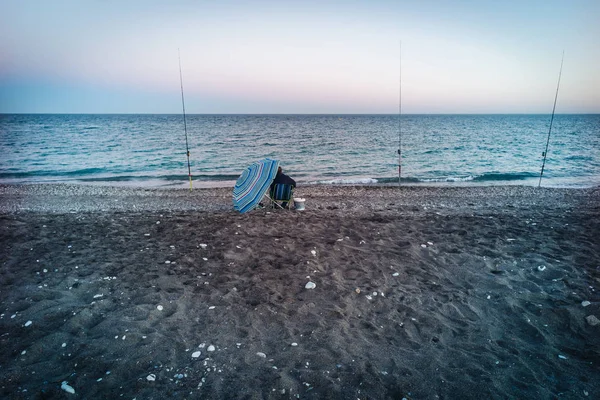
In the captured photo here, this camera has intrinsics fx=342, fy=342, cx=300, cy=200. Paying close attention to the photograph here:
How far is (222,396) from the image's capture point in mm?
3711

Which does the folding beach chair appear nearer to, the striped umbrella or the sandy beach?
the striped umbrella

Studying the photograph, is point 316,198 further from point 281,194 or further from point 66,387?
point 66,387

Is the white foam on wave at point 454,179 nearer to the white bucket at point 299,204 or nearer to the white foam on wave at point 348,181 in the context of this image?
the white foam on wave at point 348,181

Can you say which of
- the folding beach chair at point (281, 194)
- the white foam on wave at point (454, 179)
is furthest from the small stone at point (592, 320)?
the white foam on wave at point (454, 179)

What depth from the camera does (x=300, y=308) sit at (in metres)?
5.36

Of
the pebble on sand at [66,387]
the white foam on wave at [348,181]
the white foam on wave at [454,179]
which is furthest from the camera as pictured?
the white foam on wave at [454,179]

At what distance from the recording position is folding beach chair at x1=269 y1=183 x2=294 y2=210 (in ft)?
35.4

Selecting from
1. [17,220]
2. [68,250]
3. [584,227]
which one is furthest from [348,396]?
[17,220]

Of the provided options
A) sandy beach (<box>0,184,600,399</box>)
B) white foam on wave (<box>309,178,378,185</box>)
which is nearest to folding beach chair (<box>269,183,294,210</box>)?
sandy beach (<box>0,184,600,399</box>)

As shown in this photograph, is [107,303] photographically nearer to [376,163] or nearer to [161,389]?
[161,389]

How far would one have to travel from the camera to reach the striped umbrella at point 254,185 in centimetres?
1022

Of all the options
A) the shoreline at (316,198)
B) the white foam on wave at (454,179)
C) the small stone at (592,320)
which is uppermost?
the small stone at (592,320)

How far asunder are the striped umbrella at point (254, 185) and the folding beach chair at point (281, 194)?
56cm

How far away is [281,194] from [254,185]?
0.96 m
